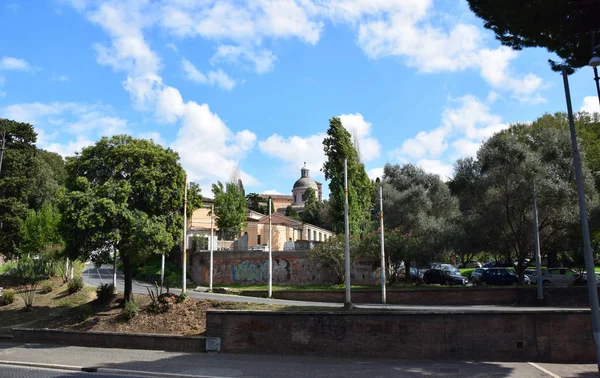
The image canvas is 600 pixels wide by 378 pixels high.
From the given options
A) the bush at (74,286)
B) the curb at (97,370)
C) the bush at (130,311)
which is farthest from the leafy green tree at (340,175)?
the curb at (97,370)

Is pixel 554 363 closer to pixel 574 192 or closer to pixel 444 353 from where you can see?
pixel 444 353

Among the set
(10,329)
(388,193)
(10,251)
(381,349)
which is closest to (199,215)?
(10,251)

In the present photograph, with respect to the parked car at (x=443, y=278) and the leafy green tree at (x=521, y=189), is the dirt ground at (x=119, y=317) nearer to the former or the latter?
the leafy green tree at (x=521, y=189)

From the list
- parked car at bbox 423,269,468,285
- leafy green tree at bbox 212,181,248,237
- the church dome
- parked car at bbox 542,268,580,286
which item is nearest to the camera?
parked car at bbox 542,268,580,286

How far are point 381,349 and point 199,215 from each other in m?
54.2

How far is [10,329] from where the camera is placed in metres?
20.6

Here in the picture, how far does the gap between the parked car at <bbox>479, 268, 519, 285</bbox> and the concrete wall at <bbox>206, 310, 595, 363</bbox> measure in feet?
65.3

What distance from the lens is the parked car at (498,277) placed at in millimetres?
32531

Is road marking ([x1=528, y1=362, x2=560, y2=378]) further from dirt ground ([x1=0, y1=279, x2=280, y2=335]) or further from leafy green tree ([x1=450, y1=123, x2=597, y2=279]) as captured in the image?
leafy green tree ([x1=450, y1=123, x2=597, y2=279])

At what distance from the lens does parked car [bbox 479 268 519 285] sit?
107 feet

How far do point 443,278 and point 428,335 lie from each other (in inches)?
773

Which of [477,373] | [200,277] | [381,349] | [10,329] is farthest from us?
[200,277]

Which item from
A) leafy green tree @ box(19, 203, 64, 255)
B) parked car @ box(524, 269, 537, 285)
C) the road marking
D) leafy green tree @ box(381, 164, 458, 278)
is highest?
leafy green tree @ box(381, 164, 458, 278)

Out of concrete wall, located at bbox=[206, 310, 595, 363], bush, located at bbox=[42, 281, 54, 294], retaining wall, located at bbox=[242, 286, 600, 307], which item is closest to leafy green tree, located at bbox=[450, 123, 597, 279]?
retaining wall, located at bbox=[242, 286, 600, 307]
